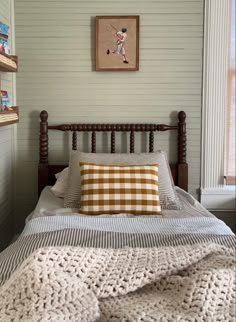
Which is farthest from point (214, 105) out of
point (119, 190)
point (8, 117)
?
point (8, 117)

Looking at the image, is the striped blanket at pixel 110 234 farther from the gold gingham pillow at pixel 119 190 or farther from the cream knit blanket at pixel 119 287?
the cream knit blanket at pixel 119 287

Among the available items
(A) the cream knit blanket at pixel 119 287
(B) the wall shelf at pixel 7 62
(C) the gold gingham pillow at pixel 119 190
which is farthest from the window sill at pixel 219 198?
(A) the cream knit blanket at pixel 119 287

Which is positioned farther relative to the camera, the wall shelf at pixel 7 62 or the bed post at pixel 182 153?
the bed post at pixel 182 153

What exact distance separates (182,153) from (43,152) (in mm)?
966

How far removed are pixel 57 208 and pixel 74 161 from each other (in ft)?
1.15

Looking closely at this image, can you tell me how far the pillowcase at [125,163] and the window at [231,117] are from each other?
62 centimetres

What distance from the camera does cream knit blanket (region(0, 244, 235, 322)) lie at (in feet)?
3.45


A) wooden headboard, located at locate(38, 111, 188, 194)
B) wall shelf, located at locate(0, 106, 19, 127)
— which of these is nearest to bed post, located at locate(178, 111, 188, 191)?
wooden headboard, located at locate(38, 111, 188, 194)

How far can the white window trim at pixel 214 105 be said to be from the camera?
9.80ft

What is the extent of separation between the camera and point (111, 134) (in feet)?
9.91

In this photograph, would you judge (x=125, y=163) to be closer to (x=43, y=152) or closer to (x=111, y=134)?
(x=111, y=134)

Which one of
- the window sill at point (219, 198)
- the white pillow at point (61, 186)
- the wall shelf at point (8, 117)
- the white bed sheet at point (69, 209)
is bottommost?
the window sill at point (219, 198)

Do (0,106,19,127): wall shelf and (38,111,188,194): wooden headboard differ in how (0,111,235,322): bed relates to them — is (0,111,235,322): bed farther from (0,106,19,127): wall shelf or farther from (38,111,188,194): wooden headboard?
(0,106,19,127): wall shelf

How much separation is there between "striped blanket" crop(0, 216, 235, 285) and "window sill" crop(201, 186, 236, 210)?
1.00m
